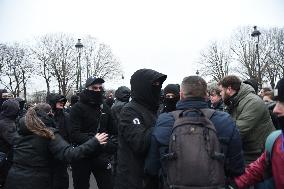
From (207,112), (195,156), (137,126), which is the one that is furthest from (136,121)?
(195,156)

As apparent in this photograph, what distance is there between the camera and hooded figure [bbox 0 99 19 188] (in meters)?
5.93

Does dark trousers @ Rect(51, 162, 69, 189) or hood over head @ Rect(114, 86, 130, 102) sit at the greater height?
hood over head @ Rect(114, 86, 130, 102)

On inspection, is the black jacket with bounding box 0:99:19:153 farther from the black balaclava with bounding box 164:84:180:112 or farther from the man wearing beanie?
the man wearing beanie

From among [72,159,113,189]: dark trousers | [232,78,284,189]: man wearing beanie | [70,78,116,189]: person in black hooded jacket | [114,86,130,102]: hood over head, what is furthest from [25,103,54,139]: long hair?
[114,86,130,102]: hood over head

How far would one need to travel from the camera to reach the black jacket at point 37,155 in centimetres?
450

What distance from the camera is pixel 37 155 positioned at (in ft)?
14.8

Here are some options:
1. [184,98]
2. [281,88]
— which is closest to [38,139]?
[184,98]

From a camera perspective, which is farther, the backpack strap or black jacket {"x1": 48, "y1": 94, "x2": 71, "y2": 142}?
black jacket {"x1": 48, "y1": 94, "x2": 71, "y2": 142}

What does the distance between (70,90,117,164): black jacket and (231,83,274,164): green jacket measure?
2.01 m

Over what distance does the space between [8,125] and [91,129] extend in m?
1.31

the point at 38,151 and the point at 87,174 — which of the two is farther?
the point at 87,174

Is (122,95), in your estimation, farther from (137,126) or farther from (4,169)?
(137,126)

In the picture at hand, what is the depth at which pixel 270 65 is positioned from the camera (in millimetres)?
50562

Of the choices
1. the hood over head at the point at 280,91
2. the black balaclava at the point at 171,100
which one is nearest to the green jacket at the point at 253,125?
the black balaclava at the point at 171,100
